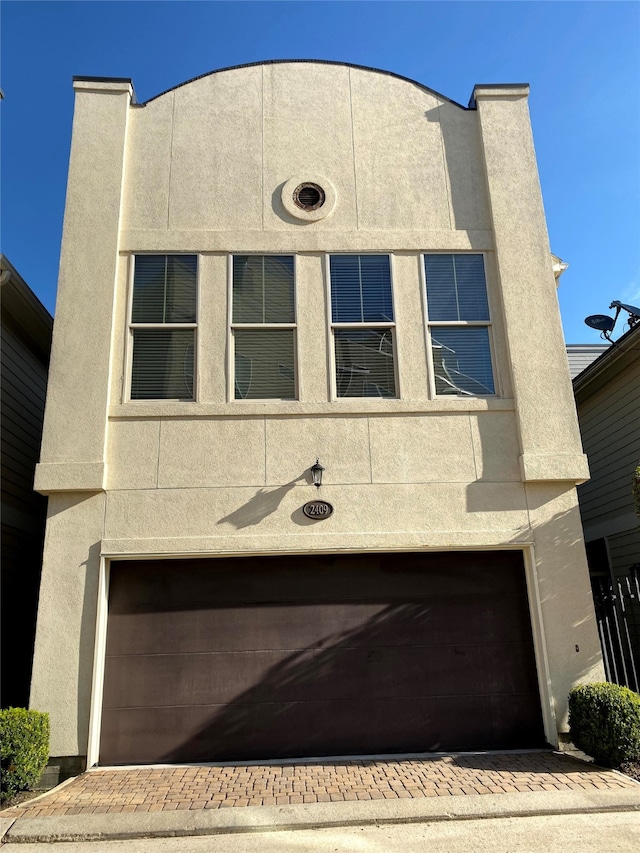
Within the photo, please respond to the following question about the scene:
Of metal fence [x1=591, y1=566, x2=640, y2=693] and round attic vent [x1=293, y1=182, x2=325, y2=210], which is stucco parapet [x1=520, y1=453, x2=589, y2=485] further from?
round attic vent [x1=293, y1=182, x2=325, y2=210]

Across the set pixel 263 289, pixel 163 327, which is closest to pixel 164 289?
pixel 163 327

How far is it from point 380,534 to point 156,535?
2.67m

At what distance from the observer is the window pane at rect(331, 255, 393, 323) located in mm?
8289

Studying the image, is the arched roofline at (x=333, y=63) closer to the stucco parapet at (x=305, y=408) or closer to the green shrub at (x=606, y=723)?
the stucco parapet at (x=305, y=408)

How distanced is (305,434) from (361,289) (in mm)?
2236

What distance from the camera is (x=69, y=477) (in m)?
7.25

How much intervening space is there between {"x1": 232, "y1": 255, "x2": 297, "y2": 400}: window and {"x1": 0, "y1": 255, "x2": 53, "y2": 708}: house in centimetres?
344

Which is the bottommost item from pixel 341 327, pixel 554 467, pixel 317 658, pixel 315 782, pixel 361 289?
pixel 315 782

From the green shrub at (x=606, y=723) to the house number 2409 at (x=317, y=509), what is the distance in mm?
3361

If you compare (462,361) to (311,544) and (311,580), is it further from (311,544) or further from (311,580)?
(311,580)

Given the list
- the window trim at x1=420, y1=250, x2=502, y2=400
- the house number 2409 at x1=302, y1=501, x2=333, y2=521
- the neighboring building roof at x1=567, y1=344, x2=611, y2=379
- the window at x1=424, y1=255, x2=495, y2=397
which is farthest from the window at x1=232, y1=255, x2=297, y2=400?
the neighboring building roof at x1=567, y1=344, x2=611, y2=379

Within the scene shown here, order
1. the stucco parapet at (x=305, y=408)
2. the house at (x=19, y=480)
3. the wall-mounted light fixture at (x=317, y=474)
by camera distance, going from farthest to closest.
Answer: the house at (x=19, y=480) → the stucco parapet at (x=305, y=408) → the wall-mounted light fixture at (x=317, y=474)

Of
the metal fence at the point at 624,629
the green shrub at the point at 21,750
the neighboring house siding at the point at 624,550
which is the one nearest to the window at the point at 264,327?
the green shrub at the point at 21,750

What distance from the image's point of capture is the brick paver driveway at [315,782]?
5.46 meters
